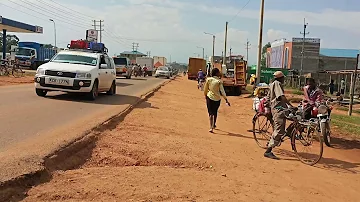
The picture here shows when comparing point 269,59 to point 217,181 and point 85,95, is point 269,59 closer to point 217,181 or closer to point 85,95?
point 85,95

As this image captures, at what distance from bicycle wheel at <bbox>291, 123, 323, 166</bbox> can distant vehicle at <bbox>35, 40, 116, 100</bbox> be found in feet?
26.3

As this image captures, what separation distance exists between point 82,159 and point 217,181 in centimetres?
204

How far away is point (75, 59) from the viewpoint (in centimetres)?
1504

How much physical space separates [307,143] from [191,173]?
309 centimetres

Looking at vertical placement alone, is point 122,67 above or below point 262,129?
above

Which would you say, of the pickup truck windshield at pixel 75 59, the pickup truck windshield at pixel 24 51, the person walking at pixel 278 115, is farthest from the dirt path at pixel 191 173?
the pickup truck windshield at pixel 24 51

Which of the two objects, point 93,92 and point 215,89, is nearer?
point 215,89

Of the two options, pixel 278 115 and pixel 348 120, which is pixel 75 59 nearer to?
pixel 278 115

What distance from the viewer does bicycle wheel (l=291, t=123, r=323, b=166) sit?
24.6 feet

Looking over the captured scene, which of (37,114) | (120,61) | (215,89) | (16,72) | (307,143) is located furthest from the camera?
(120,61)

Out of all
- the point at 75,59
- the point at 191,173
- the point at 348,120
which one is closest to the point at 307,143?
the point at 191,173

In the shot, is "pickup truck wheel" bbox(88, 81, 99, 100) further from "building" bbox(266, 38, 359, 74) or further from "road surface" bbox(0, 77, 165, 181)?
"building" bbox(266, 38, 359, 74)

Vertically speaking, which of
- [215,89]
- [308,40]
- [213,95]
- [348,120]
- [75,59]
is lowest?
[348,120]

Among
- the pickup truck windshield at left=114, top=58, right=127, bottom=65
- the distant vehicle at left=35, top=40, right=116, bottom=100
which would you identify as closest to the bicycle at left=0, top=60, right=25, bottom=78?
the pickup truck windshield at left=114, top=58, right=127, bottom=65
